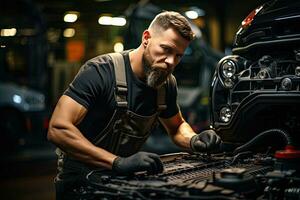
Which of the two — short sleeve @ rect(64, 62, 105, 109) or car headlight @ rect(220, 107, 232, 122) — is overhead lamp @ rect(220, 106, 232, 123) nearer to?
car headlight @ rect(220, 107, 232, 122)

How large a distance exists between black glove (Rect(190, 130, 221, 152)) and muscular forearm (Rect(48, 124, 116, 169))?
71cm

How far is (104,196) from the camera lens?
2490 millimetres

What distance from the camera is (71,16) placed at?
1280cm

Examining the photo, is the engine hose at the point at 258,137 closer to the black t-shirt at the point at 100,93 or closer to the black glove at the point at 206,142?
the black glove at the point at 206,142

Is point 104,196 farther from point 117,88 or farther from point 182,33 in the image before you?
point 182,33

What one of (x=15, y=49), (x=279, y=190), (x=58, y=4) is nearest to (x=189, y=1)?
(x=58, y=4)

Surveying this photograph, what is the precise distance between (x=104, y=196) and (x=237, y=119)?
143cm

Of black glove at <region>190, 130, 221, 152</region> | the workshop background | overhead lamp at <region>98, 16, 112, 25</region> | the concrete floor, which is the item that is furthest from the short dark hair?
overhead lamp at <region>98, 16, 112, 25</region>

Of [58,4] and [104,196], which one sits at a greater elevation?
[58,4]

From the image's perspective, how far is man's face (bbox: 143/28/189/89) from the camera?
2.94 m

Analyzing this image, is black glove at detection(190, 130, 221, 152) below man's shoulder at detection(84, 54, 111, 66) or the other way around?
below

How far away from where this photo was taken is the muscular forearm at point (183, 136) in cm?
347

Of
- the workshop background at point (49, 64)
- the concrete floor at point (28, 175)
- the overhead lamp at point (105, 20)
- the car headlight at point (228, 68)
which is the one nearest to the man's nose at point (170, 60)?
the car headlight at point (228, 68)

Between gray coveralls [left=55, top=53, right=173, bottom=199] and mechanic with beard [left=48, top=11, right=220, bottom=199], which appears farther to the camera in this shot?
gray coveralls [left=55, top=53, right=173, bottom=199]
